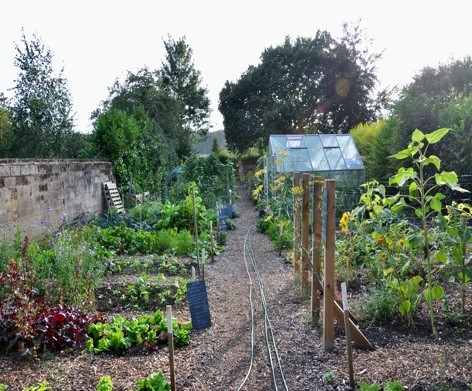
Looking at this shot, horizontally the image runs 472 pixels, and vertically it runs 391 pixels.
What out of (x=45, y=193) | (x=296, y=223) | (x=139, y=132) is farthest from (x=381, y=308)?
(x=139, y=132)

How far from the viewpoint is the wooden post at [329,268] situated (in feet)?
12.7

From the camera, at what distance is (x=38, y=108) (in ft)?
45.6

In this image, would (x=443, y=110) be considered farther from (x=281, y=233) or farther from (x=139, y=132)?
(x=139, y=132)

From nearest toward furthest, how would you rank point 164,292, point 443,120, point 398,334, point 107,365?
1. point 107,365
2. point 398,334
3. point 164,292
4. point 443,120

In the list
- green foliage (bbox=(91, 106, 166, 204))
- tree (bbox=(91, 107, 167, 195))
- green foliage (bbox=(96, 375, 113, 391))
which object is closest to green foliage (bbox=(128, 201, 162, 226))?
green foliage (bbox=(91, 106, 166, 204))

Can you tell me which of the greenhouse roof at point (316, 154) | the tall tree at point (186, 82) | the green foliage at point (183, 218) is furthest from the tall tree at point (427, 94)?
the tall tree at point (186, 82)

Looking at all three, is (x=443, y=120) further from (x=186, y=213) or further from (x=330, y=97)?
(x=330, y=97)

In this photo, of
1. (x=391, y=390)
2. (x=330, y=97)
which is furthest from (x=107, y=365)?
(x=330, y=97)

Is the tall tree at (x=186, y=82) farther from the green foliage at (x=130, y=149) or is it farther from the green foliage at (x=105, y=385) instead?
the green foliage at (x=105, y=385)

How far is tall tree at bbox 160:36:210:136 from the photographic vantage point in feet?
111

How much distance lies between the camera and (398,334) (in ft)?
13.1

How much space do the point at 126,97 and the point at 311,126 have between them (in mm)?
14568

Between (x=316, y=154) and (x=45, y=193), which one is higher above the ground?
(x=316, y=154)

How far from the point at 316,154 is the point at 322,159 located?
0.28m
